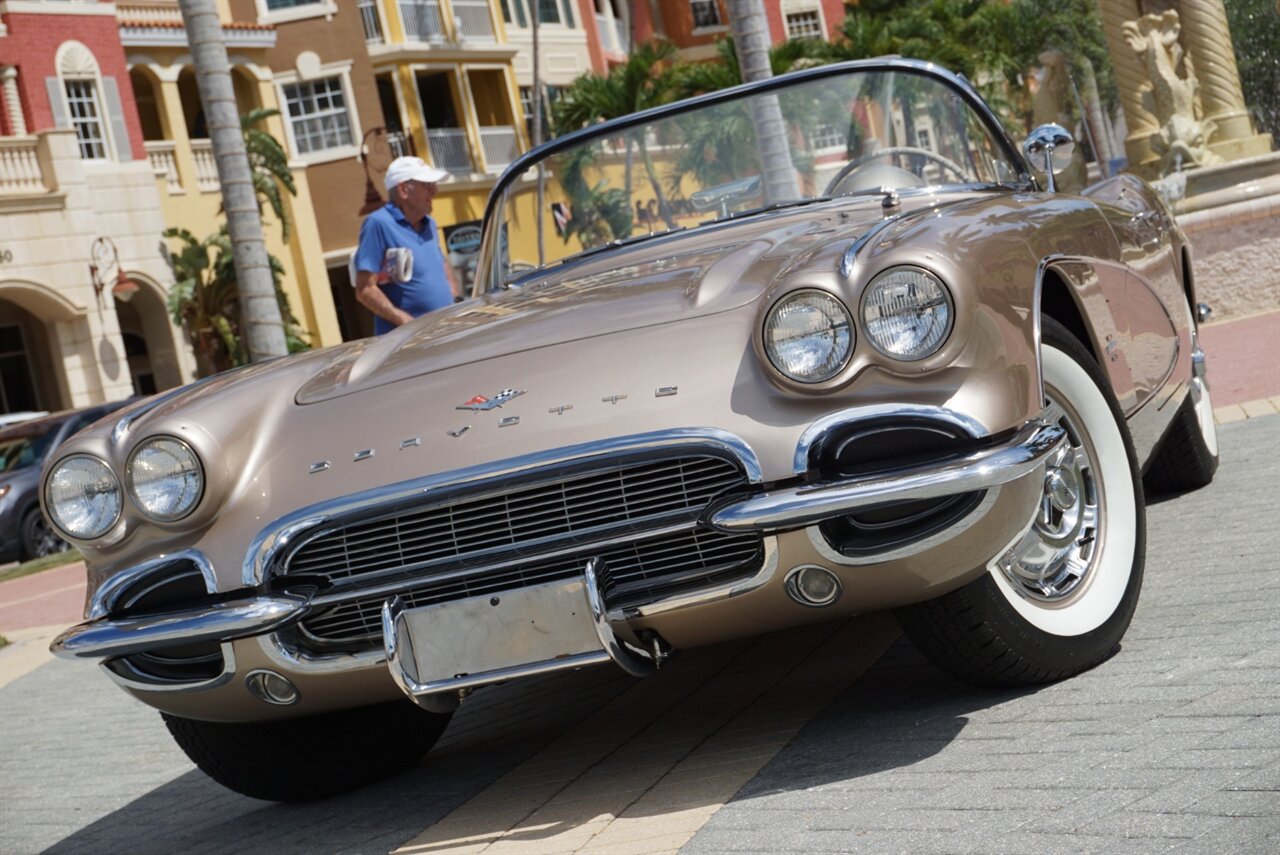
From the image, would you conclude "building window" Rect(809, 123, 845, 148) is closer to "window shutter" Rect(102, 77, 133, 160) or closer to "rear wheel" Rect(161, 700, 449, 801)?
"rear wheel" Rect(161, 700, 449, 801)

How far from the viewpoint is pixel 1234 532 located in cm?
473

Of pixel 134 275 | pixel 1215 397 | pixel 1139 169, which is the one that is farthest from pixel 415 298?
pixel 134 275

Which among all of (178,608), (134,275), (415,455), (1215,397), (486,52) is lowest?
(1215,397)

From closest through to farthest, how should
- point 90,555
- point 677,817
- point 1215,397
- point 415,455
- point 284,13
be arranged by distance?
point 677,817 → point 415,455 → point 90,555 → point 1215,397 → point 284,13

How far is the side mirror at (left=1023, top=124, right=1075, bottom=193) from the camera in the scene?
4.95 metres

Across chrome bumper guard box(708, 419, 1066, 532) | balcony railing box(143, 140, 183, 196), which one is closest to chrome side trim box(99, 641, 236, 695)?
chrome bumper guard box(708, 419, 1066, 532)

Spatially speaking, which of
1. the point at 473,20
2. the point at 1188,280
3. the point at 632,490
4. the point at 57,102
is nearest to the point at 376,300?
the point at 1188,280

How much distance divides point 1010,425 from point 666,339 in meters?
0.71

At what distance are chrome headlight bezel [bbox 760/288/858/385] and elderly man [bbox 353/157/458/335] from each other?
3.56 meters

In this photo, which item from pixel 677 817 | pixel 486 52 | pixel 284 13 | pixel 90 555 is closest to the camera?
pixel 677 817

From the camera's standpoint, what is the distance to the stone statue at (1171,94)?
14.6 metres

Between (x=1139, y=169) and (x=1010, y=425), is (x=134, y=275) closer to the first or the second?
(x=1139, y=169)

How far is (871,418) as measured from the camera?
3.16 metres

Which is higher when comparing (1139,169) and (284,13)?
(284,13)
